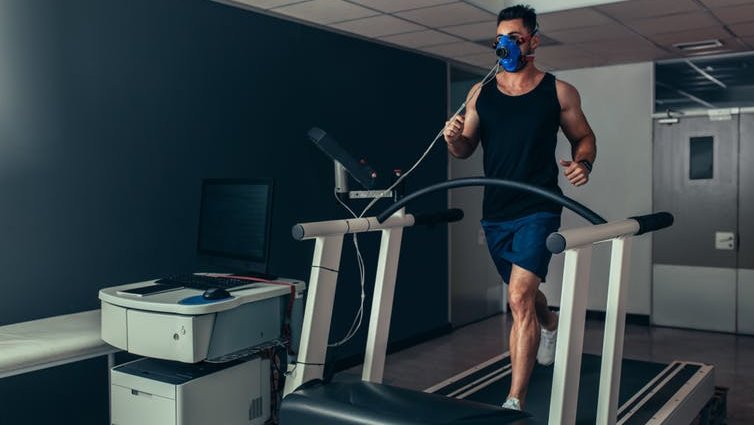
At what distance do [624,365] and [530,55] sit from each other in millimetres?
1936

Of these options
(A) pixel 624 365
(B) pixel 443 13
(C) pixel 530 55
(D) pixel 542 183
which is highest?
(B) pixel 443 13

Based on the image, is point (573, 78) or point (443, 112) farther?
point (573, 78)

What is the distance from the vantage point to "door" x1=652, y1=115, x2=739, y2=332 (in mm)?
5719

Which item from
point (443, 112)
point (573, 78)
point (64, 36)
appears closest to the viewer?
point (64, 36)

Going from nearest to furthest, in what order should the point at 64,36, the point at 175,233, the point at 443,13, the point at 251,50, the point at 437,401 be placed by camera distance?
the point at 437,401 → the point at 64,36 → the point at 175,233 → the point at 251,50 → the point at 443,13

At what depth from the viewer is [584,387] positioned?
10.8 feet

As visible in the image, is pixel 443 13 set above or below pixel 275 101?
above

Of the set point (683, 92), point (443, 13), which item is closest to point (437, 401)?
point (443, 13)

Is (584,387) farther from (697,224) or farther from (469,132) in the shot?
(697,224)

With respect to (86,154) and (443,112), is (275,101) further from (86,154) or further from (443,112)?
(443,112)

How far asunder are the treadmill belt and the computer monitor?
1151 millimetres

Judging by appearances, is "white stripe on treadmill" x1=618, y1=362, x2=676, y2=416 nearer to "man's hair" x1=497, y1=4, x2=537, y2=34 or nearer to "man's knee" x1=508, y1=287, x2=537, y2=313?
"man's knee" x1=508, y1=287, x2=537, y2=313

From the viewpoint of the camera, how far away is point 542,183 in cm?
269

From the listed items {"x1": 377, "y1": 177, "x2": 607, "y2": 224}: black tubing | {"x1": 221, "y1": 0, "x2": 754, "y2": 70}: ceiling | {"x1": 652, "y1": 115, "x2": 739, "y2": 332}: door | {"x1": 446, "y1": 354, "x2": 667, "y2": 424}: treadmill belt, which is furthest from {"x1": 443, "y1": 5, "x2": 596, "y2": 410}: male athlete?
{"x1": 652, "y1": 115, "x2": 739, "y2": 332}: door
